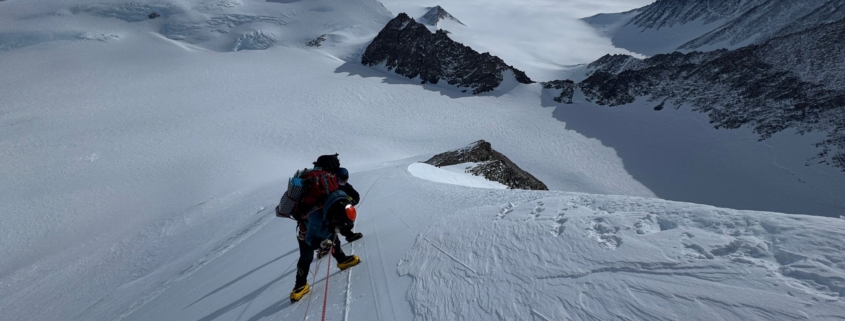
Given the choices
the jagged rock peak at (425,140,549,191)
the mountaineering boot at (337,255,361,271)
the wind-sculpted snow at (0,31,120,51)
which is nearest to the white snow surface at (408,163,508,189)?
the jagged rock peak at (425,140,549,191)

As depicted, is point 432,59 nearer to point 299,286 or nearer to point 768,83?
point 768,83

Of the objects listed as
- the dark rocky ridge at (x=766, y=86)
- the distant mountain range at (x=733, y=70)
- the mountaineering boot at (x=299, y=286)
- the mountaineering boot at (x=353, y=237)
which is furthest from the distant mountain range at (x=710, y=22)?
the mountaineering boot at (x=299, y=286)

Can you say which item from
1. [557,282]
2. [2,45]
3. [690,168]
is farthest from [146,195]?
[2,45]

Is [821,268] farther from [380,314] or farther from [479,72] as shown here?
[479,72]

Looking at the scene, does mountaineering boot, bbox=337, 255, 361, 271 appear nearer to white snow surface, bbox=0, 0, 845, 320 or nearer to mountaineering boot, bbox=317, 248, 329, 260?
white snow surface, bbox=0, 0, 845, 320

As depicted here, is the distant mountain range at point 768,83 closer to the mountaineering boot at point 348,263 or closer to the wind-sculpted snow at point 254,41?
the mountaineering boot at point 348,263

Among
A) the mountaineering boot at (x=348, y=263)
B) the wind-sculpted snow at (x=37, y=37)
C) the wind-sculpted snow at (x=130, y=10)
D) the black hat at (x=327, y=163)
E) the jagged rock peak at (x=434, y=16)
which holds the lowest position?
the wind-sculpted snow at (x=37, y=37)
